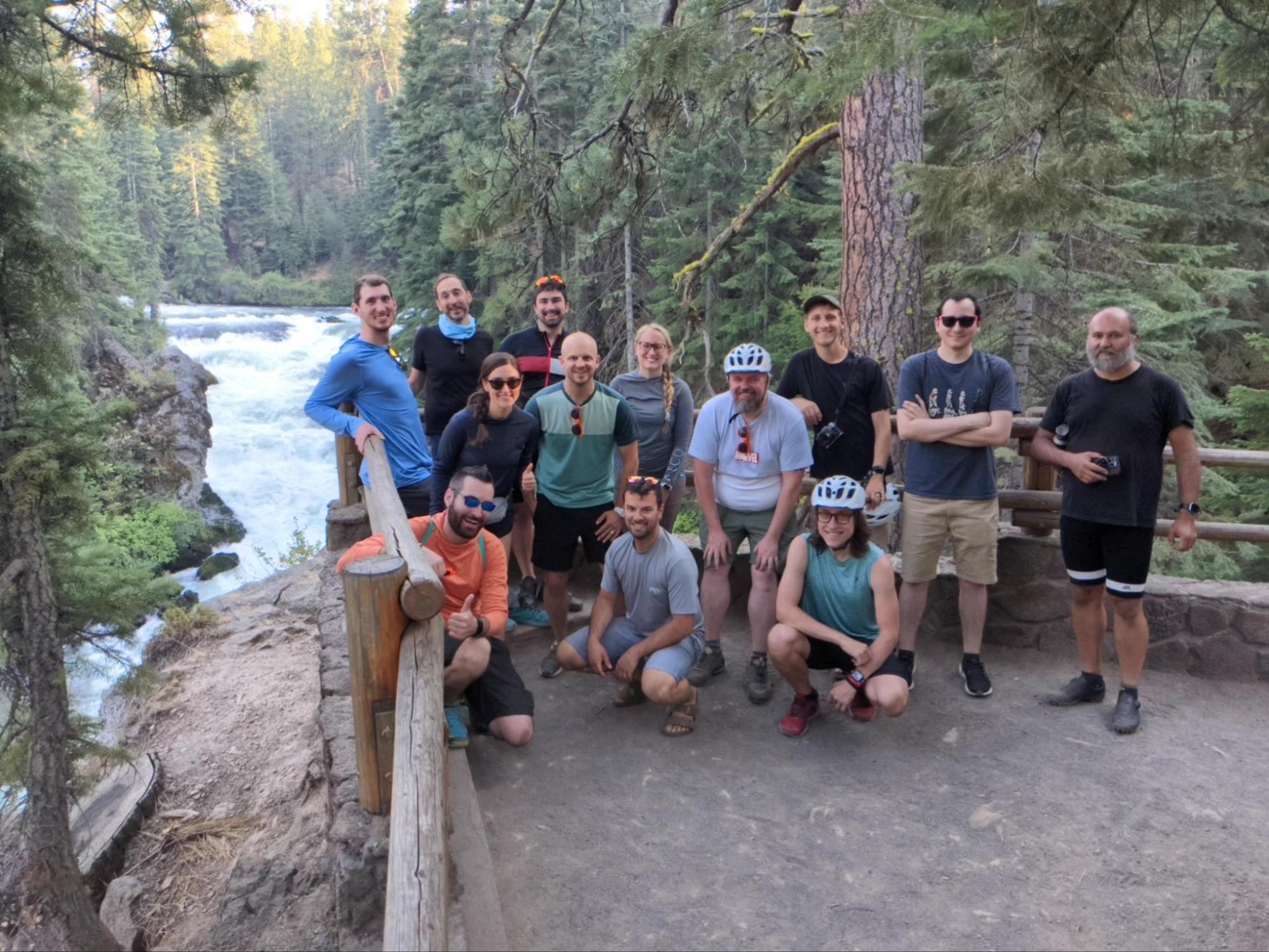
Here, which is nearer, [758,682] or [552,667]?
[758,682]

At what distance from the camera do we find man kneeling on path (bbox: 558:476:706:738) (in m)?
4.43

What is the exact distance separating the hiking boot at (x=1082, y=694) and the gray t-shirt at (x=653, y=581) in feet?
6.03

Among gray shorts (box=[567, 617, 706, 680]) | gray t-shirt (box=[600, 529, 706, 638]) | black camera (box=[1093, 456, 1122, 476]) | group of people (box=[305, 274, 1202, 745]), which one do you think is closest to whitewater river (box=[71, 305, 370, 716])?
group of people (box=[305, 274, 1202, 745])

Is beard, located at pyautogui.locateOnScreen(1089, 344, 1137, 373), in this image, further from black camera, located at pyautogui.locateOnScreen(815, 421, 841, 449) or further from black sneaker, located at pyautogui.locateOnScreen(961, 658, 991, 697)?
black sneaker, located at pyautogui.locateOnScreen(961, 658, 991, 697)

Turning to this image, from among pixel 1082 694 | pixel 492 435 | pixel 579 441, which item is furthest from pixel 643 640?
pixel 1082 694

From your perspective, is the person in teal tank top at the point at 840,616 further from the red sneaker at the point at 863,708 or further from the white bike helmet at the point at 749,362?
the white bike helmet at the point at 749,362

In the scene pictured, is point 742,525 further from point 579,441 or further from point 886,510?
point 579,441

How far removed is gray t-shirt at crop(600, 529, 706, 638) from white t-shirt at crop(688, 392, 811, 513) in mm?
536

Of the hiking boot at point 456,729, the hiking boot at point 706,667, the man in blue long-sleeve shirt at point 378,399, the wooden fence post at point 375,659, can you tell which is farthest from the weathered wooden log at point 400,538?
the hiking boot at point 706,667

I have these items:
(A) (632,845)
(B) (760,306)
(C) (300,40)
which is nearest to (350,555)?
(A) (632,845)

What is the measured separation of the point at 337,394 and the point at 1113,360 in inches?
144

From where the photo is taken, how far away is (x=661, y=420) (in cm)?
539

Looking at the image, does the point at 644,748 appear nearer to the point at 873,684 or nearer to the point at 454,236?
the point at 873,684

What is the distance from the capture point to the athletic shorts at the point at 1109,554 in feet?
14.7
